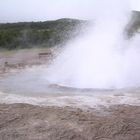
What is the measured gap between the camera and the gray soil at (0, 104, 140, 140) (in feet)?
22.4

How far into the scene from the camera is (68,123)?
290 inches

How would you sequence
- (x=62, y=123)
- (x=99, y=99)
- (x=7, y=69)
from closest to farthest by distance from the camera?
1. (x=62, y=123)
2. (x=99, y=99)
3. (x=7, y=69)

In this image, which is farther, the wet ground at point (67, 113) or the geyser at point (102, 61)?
the geyser at point (102, 61)

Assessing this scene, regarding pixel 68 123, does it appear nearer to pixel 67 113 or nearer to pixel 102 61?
pixel 67 113

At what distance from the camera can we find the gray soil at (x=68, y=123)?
22.4ft

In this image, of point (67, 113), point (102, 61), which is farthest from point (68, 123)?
point (102, 61)

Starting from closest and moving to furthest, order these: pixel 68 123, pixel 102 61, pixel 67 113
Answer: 1. pixel 68 123
2. pixel 67 113
3. pixel 102 61

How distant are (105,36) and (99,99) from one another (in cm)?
448

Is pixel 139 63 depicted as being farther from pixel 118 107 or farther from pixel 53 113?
pixel 53 113

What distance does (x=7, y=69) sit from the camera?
1577 cm

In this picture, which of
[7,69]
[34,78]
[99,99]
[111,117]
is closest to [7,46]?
[7,69]

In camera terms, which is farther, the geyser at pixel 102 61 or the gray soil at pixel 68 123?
the geyser at pixel 102 61

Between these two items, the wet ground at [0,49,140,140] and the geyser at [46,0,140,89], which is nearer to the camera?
the wet ground at [0,49,140,140]

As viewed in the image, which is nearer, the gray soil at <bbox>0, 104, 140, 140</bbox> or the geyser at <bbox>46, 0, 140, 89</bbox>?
the gray soil at <bbox>0, 104, 140, 140</bbox>
